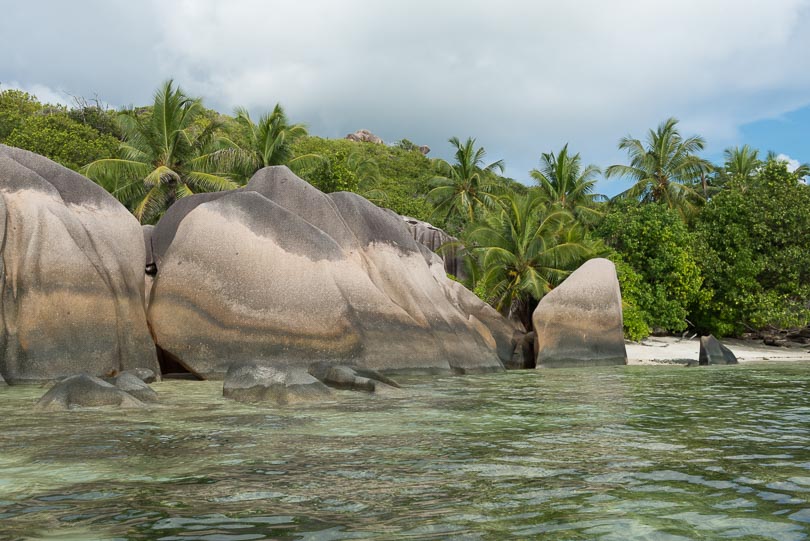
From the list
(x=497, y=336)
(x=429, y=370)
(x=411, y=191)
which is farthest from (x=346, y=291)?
(x=411, y=191)

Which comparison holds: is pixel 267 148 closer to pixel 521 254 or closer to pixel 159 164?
pixel 159 164

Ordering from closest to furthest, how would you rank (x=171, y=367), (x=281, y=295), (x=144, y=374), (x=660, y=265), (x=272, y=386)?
(x=272, y=386) → (x=144, y=374) → (x=281, y=295) → (x=171, y=367) → (x=660, y=265)

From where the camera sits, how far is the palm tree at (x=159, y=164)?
24328 mm

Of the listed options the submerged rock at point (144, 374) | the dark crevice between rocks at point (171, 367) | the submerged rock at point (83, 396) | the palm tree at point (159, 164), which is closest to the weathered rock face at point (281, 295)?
the dark crevice between rocks at point (171, 367)

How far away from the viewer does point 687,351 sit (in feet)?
71.5

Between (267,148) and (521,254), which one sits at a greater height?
(267,148)

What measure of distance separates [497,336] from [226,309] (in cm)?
827

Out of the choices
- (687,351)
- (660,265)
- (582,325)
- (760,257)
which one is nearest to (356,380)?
(582,325)

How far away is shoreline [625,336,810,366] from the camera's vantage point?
2003 centimetres

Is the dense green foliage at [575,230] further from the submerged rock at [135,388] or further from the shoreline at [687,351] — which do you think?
the submerged rock at [135,388]

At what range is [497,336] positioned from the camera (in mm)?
19266

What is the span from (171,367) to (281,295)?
2723 mm

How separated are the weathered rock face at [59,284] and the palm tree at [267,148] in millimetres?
12731

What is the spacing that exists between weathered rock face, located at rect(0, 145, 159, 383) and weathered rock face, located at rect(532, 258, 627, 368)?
9.83 metres
